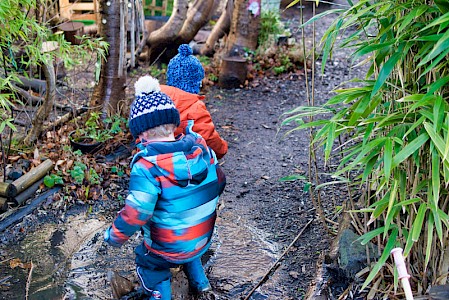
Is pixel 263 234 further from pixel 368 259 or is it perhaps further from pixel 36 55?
pixel 36 55

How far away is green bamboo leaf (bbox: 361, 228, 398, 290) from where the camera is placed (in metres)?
2.84

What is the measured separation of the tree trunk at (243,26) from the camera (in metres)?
8.56

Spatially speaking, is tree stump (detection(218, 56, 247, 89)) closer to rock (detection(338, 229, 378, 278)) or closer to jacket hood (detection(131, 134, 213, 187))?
rock (detection(338, 229, 378, 278))

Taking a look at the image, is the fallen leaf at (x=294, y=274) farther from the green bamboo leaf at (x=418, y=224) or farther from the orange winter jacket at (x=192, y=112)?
the green bamboo leaf at (x=418, y=224)

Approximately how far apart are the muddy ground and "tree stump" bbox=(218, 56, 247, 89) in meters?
2.03

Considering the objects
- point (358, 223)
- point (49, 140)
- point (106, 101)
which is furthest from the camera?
point (106, 101)

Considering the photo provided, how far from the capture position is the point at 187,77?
13.1 feet

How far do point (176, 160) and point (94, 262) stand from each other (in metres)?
1.40

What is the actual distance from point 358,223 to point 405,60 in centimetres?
107

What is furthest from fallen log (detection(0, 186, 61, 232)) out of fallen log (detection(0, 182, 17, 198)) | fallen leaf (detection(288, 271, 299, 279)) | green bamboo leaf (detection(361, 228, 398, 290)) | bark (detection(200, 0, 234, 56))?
bark (detection(200, 0, 234, 56))

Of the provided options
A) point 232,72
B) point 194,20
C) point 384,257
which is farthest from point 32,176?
point 194,20

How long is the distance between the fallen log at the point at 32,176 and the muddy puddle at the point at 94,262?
1.24ft

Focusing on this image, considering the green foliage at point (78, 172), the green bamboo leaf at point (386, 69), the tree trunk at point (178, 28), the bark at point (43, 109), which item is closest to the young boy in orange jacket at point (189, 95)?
the green foliage at point (78, 172)

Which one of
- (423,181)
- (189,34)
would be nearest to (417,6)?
(423,181)
